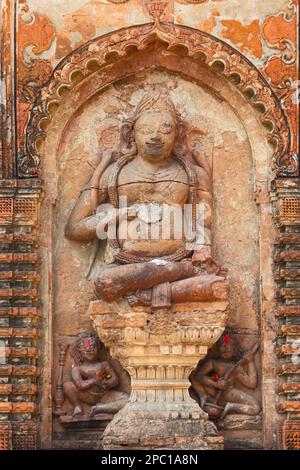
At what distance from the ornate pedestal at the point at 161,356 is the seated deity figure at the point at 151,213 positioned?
151mm

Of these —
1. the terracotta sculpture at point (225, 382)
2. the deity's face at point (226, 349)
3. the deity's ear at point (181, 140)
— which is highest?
the deity's ear at point (181, 140)

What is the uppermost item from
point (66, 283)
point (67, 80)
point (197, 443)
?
point (67, 80)

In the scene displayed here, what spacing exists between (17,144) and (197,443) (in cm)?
375

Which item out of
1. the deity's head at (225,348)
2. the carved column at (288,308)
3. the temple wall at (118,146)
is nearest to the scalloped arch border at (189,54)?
the temple wall at (118,146)

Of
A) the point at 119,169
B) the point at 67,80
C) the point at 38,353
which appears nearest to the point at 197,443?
the point at 38,353

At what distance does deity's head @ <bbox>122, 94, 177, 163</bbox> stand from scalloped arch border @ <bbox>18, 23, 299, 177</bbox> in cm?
63

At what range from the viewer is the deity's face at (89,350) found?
17.4 m

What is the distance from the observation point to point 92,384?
56.9 ft

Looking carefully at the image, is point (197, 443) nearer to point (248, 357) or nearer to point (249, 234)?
point (248, 357)

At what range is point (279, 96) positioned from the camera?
17594 mm

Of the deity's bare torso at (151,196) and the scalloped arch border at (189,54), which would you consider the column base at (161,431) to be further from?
A: the scalloped arch border at (189,54)

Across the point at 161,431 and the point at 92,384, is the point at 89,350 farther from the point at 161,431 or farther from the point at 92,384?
the point at 161,431

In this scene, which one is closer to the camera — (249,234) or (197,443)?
(197,443)

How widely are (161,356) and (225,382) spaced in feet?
2.78
